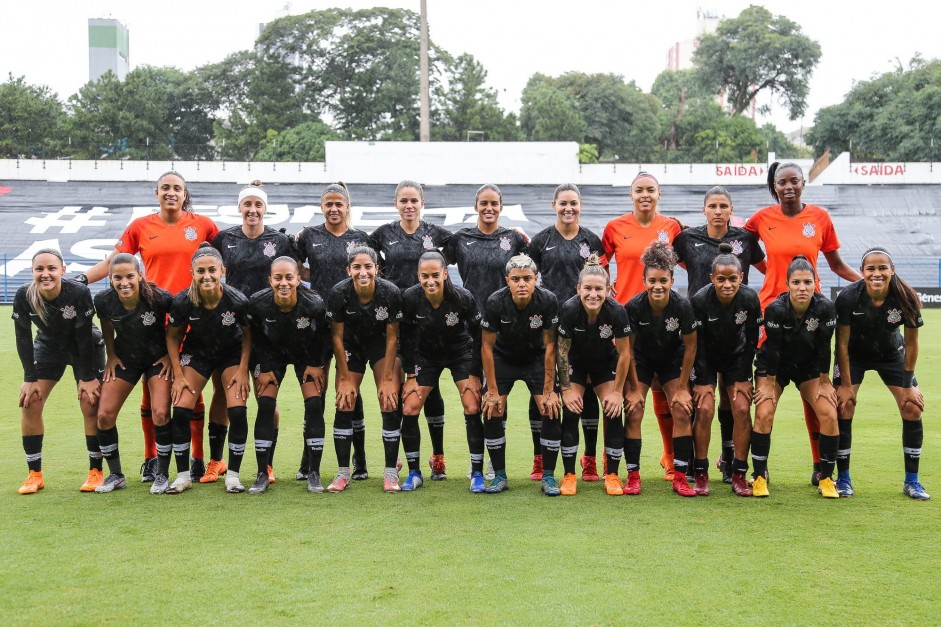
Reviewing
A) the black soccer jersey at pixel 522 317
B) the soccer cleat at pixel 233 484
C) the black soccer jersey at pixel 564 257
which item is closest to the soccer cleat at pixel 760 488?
the black soccer jersey at pixel 522 317

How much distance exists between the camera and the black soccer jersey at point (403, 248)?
680 cm

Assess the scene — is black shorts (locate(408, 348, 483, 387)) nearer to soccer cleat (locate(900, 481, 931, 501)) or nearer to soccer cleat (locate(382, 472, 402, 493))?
soccer cleat (locate(382, 472, 402, 493))

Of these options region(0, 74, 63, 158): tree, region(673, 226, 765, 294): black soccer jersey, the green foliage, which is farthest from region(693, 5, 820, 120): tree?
region(673, 226, 765, 294): black soccer jersey

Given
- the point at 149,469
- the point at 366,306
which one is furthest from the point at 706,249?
the point at 149,469

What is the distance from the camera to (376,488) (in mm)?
6281

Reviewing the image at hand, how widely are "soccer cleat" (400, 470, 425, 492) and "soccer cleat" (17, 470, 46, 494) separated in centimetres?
234

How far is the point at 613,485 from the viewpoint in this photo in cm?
610

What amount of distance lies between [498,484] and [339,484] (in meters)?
1.04

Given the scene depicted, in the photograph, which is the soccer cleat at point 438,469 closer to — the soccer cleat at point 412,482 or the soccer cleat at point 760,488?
the soccer cleat at point 412,482

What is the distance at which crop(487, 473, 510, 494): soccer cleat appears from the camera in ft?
20.1

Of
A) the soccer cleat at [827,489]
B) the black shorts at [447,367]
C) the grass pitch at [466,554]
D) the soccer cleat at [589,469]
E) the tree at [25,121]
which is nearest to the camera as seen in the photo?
the grass pitch at [466,554]

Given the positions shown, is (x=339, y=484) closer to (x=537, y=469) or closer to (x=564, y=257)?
(x=537, y=469)

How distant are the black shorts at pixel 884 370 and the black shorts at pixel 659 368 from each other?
1.02 meters

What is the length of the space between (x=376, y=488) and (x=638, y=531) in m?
1.91
